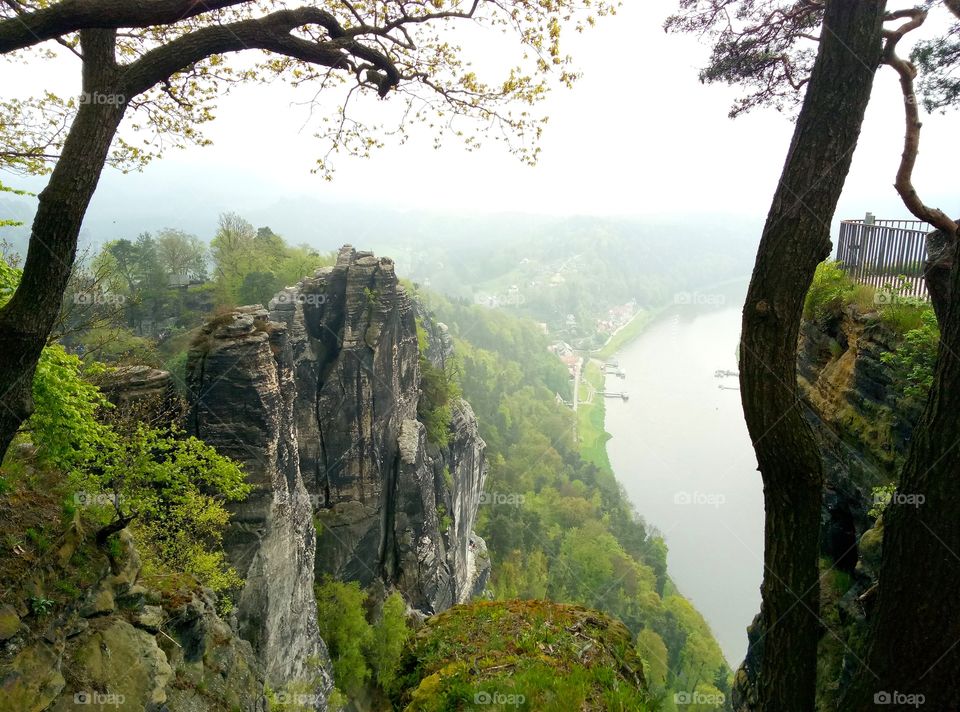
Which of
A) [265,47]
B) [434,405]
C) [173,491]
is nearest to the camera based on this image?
[265,47]

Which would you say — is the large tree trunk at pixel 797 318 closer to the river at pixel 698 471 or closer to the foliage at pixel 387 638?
the foliage at pixel 387 638

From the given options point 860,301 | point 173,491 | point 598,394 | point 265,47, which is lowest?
point 598,394

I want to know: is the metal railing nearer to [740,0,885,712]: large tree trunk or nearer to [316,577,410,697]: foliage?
[740,0,885,712]: large tree trunk

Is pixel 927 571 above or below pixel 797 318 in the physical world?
below

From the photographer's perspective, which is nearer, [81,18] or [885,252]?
Result: [81,18]

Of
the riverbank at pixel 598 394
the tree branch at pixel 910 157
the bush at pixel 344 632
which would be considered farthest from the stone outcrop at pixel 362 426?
the riverbank at pixel 598 394

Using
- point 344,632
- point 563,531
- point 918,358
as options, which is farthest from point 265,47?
point 563,531

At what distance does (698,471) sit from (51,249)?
6251 cm

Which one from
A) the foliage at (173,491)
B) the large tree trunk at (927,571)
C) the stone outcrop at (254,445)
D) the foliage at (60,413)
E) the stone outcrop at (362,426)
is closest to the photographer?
the large tree trunk at (927,571)

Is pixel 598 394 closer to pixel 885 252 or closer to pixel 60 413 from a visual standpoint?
pixel 885 252

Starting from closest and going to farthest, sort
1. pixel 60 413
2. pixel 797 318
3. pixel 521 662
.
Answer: pixel 797 318
pixel 521 662
pixel 60 413

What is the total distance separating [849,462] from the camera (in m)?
7.96

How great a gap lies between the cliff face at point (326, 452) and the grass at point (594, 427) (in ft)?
133

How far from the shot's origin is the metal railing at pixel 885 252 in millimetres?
8680
